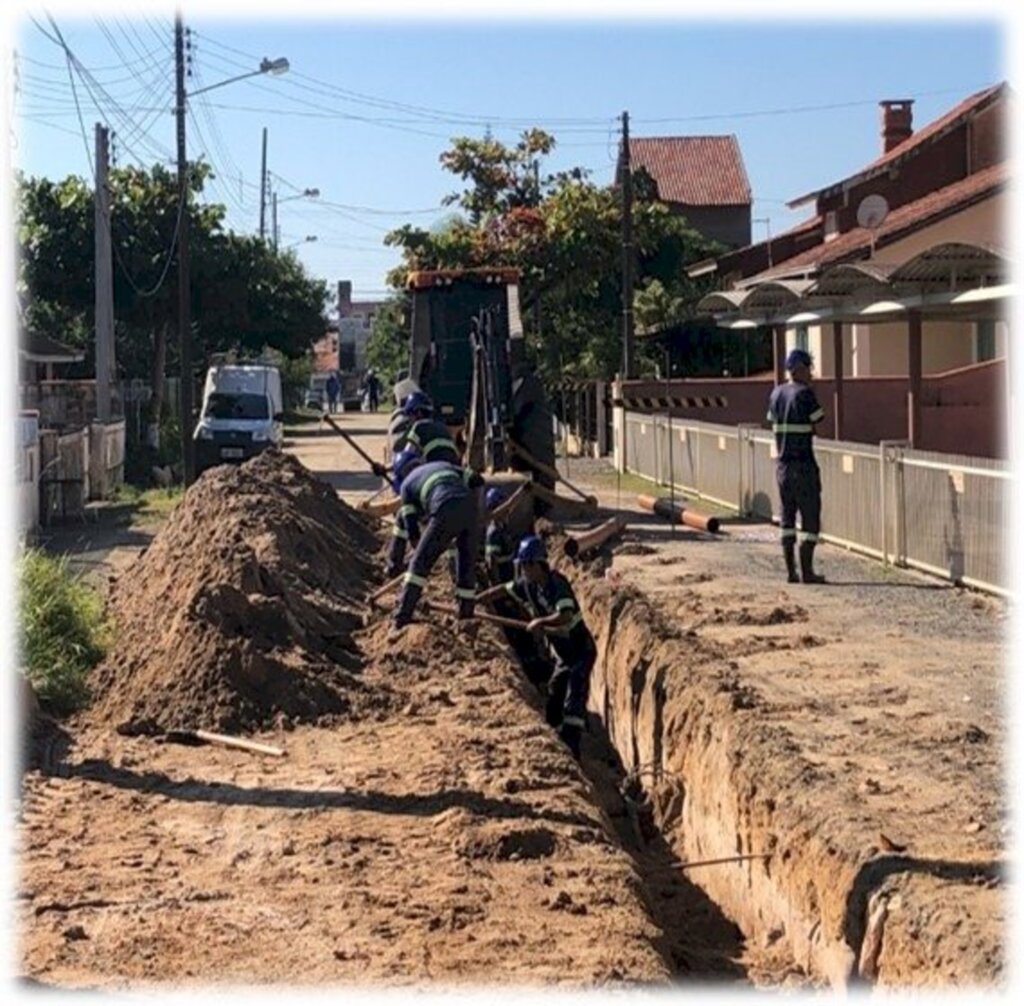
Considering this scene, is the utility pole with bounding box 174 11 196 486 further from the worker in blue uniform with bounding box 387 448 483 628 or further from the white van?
the worker in blue uniform with bounding box 387 448 483 628

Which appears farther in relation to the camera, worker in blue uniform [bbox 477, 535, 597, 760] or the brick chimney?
the brick chimney

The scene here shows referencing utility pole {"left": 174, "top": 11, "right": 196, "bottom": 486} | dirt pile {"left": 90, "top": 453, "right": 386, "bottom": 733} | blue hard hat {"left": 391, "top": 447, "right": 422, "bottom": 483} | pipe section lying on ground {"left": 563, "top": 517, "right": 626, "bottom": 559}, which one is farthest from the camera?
utility pole {"left": 174, "top": 11, "right": 196, "bottom": 486}

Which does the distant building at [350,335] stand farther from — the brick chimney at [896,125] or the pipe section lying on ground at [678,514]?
the pipe section lying on ground at [678,514]

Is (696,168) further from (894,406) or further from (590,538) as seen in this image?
(590,538)

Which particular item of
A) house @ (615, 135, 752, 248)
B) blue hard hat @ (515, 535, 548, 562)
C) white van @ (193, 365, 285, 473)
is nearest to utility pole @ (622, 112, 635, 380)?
white van @ (193, 365, 285, 473)

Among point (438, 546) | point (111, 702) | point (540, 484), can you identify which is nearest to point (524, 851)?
point (111, 702)

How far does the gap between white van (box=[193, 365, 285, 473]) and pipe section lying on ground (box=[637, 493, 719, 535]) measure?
9.78 m

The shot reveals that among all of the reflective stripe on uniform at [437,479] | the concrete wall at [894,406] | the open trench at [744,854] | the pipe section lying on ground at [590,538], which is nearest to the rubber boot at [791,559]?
the open trench at [744,854]

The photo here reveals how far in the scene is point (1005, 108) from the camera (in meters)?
32.4

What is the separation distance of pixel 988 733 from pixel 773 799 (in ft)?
4.93

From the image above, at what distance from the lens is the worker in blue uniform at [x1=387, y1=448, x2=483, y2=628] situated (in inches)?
530

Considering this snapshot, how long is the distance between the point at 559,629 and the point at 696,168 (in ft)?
175

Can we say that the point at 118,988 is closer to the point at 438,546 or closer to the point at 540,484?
the point at 438,546

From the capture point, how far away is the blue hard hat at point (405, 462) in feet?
49.2
